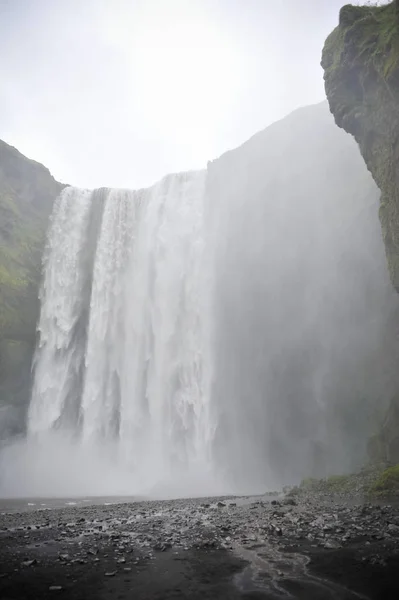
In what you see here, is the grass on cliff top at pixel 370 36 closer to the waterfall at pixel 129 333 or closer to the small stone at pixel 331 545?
the small stone at pixel 331 545

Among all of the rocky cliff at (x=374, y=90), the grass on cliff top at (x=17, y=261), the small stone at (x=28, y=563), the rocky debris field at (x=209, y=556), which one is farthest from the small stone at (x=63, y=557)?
the grass on cliff top at (x=17, y=261)

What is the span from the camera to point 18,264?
36844 mm

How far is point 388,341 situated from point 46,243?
3007cm

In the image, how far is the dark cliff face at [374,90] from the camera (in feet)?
52.9

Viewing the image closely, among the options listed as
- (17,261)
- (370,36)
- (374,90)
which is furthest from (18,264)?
(370,36)

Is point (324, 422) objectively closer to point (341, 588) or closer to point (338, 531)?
point (338, 531)

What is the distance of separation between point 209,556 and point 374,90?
704 inches

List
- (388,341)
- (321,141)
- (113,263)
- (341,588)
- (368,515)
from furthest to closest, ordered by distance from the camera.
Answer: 1. (113,263)
2. (321,141)
3. (388,341)
4. (368,515)
5. (341,588)

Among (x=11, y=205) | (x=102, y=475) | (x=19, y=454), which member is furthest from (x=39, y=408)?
(x=11, y=205)

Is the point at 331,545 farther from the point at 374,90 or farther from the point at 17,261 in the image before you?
the point at 17,261

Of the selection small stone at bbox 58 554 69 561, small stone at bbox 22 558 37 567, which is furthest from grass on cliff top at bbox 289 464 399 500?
small stone at bbox 22 558 37 567

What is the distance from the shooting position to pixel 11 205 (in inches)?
1538

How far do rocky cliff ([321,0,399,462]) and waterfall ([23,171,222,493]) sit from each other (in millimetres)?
14292

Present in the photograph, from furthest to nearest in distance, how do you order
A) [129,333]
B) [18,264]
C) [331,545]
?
[18,264], [129,333], [331,545]
